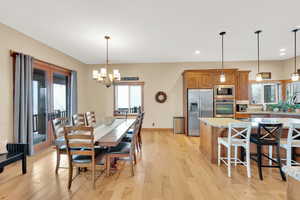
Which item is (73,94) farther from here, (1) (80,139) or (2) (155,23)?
(2) (155,23)

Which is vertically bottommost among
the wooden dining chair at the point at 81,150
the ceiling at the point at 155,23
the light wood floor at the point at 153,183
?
the light wood floor at the point at 153,183

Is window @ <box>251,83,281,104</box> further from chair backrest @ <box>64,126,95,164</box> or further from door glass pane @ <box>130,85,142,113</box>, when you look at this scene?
chair backrest @ <box>64,126,95,164</box>

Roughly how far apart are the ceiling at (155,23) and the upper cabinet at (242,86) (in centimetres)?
106

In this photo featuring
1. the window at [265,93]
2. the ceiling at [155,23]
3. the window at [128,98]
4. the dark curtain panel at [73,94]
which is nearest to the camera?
the ceiling at [155,23]

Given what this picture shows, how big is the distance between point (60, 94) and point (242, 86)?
6.75 metres

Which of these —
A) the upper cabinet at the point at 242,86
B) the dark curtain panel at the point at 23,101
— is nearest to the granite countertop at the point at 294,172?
the dark curtain panel at the point at 23,101

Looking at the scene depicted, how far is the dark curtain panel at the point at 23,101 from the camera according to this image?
3342 millimetres

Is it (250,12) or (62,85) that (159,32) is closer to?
(250,12)

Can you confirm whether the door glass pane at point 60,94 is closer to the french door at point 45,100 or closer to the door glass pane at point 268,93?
the french door at point 45,100

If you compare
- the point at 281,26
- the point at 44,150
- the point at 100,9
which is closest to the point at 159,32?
the point at 100,9

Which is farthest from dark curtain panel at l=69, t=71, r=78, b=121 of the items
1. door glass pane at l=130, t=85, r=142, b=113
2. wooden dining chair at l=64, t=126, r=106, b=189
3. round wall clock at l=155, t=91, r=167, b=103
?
wooden dining chair at l=64, t=126, r=106, b=189

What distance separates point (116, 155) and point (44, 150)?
2.91 metres

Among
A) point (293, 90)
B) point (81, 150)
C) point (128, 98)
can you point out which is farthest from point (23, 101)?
point (293, 90)

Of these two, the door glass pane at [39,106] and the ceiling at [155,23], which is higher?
the ceiling at [155,23]
